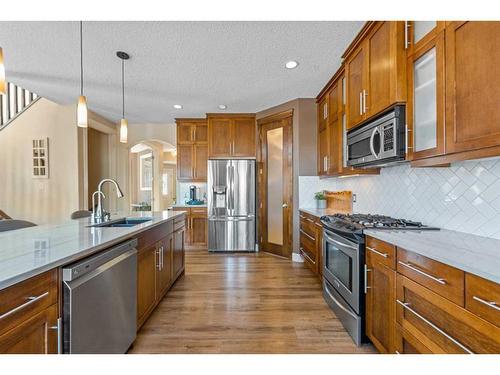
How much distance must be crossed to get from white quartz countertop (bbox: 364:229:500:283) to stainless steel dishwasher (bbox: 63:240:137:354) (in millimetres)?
1708

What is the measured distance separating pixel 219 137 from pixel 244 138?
1.66ft

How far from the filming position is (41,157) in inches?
196

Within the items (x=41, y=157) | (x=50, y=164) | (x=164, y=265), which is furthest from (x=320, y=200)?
(x=41, y=157)

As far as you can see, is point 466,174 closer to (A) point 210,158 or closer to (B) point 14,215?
(A) point 210,158

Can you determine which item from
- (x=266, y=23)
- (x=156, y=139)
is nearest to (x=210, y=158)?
(x=156, y=139)

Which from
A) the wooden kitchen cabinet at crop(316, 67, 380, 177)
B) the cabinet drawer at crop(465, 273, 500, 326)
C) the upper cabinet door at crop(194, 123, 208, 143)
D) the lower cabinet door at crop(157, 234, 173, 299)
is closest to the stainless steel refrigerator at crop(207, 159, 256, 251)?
the upper cabinet door at crop(194, 123, 208, 143)

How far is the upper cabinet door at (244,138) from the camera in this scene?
5.24 metres

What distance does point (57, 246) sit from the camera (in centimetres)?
145

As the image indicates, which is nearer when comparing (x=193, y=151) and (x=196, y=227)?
(x=196, y=227)

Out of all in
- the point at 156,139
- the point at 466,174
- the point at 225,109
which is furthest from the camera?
the point at 156,139

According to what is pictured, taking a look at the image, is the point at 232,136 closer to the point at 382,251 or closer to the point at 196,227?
the point at 196,227

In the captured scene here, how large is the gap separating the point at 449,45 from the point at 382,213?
167 cm

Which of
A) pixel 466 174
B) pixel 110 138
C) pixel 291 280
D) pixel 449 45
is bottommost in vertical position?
pixel 291 280

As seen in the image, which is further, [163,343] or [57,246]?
[163,343]
